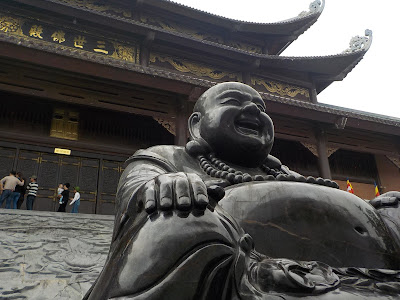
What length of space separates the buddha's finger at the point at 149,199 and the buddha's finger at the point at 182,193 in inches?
2.8

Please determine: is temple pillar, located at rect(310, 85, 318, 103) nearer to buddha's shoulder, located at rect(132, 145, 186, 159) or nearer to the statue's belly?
buddha's shoulder, located at rect(132, 145, 186, 159)

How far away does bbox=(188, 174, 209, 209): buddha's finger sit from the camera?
972 mm

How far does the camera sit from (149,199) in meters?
1.00

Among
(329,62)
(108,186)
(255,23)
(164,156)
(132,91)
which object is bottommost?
(164,156)

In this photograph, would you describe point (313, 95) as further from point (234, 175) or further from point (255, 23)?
point (234, 175)

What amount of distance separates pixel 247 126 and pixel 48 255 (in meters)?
2.18

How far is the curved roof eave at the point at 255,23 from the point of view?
35.0ft

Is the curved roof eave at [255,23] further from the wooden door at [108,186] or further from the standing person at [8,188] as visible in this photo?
the standing person at [8,188]

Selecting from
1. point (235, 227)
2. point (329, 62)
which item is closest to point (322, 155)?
point (329, 62)

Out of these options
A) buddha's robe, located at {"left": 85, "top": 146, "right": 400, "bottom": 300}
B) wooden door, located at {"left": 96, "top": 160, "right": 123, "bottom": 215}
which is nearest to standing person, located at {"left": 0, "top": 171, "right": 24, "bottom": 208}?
wooden door, located at {"left": 96, "top": 160, "right": 123, "bottom": 215}

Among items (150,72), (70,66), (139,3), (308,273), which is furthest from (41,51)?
(308,273)

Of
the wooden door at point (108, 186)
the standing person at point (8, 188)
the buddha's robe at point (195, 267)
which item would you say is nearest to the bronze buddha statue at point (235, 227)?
the buddha's robe at point (195, 267)

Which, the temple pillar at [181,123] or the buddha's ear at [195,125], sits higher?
the temple pillar at [181,123]

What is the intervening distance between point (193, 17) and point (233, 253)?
1099 cm
